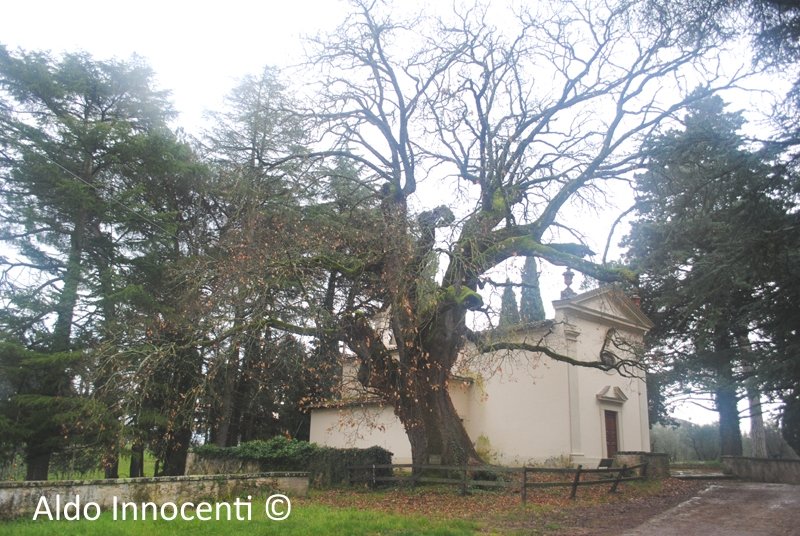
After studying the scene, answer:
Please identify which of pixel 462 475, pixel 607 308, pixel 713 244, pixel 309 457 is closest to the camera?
pixel 713 244

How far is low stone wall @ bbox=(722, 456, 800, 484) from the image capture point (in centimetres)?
2017

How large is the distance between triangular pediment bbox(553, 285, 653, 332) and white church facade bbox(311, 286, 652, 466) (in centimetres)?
5

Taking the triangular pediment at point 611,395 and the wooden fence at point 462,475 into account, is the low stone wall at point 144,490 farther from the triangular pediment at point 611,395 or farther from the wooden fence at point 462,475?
the triangular pediment at point 611,395

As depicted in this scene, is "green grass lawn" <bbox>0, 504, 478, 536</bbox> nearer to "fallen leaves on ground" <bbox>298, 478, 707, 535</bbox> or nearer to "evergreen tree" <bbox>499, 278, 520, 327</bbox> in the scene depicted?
"fallen leaves on ground" <bbox>298, 478, 707, 535</bbox>

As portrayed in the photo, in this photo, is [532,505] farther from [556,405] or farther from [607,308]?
[607,308]

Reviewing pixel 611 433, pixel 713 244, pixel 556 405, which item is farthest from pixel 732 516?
pixel 611 433

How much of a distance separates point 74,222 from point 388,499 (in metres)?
14.5

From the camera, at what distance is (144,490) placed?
1074 cm

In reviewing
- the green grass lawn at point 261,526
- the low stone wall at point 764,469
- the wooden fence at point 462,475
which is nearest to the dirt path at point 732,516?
the wooden fence at point 462,475

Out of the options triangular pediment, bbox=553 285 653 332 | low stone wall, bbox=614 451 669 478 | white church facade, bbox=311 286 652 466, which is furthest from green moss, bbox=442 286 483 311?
triangular pediment, bbox=553 285 653 332

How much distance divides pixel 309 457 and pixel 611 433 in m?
13.5

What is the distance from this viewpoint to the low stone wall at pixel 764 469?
20.2 meters

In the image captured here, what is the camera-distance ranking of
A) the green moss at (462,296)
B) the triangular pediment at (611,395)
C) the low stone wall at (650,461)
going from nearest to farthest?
the green moss at (462,296), the low stone wall at (650,461), the triangular pediment at (611,395)

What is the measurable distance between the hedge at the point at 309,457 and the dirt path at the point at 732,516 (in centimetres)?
811
